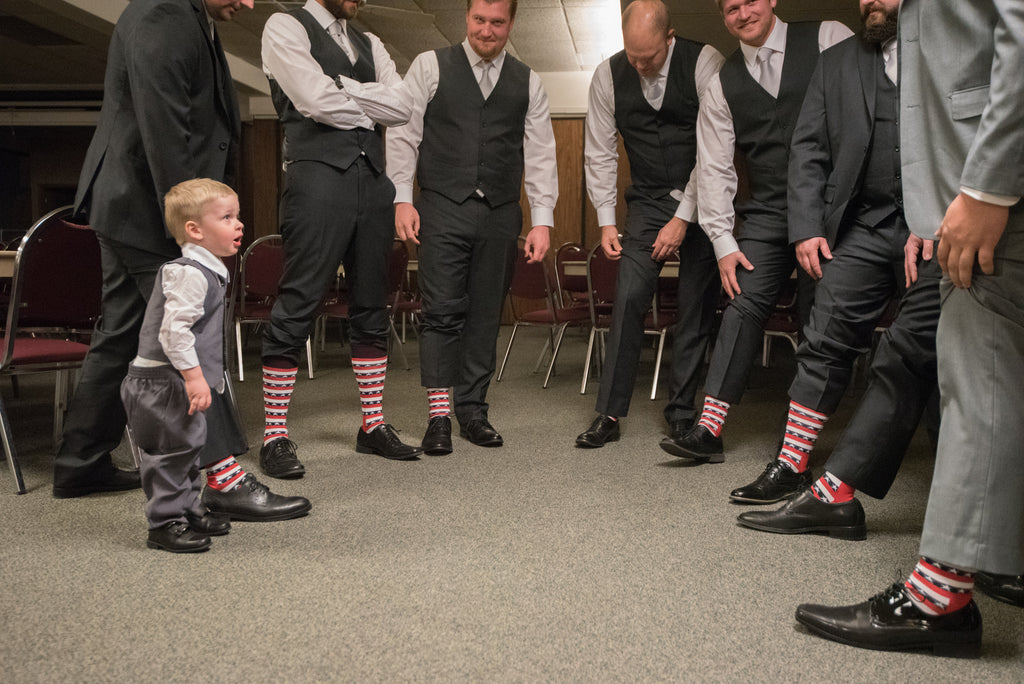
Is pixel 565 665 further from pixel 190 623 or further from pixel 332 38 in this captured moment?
pixel 332 38

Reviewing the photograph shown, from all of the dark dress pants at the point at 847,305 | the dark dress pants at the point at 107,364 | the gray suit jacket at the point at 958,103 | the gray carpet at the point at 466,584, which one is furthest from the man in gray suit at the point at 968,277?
the dark dress pants at the point at 107,364

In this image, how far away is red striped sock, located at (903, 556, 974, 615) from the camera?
1.27m

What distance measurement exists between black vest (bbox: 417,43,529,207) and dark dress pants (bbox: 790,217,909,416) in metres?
1.14

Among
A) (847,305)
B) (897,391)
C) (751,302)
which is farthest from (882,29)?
(897,391)

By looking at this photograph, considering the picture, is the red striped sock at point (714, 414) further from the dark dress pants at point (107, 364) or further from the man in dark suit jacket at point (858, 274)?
the dark dress pants at point (107, 364)

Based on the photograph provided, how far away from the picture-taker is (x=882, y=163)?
79.4 inches

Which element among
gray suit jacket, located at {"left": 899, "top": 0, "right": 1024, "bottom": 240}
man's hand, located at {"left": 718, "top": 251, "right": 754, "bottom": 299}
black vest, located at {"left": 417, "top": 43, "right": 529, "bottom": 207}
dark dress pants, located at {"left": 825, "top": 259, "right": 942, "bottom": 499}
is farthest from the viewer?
black vest, located at {"left": 417, "top": 43, "right": 529, "bottom": 207}

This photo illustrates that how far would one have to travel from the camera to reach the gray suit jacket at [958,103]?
1024 mm


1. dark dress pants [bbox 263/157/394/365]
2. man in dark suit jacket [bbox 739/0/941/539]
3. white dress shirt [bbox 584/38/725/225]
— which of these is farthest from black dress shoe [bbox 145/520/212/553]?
white dress shirt [bbox 584/38/725/225]

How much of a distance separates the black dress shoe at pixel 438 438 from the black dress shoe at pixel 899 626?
1.49 m

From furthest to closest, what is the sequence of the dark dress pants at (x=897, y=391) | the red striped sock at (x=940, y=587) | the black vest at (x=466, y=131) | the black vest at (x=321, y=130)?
the black vest at (x=466, y=131) → the black vest at (x=321, y=130) → the dark dress pants at (x=897, y=391) → the red striped sock at (x=940, y=587)

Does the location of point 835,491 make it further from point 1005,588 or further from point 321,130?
point 321,130

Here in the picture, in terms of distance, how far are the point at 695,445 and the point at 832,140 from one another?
3.05 feet

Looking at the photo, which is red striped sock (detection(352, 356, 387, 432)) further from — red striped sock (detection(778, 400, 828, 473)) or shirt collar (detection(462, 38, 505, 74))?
red striped sock (detection(778, 400, 828, 473))
